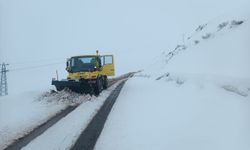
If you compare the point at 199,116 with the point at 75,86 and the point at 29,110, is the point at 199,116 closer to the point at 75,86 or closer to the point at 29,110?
the point at 29,110

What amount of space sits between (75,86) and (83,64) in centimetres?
262

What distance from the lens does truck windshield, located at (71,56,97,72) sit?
30047 mm

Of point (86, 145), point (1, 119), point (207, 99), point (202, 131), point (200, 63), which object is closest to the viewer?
point (202, 131)

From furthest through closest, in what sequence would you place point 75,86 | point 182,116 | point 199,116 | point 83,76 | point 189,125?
1. point 83,76
2. point 75,86
3. point 182,116
4. point 199,116
5. point 189,125

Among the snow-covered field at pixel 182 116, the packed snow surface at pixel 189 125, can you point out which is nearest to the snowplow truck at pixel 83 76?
the snow-covered field at pixel 182 116

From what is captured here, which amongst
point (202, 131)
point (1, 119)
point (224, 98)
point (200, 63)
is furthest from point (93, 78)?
point (202, 131)

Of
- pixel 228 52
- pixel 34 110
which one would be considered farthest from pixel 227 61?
pixel 34 110

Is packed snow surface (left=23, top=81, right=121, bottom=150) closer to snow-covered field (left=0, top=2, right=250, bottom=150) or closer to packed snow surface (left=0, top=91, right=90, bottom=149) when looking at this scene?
snow-covered field (left=0, top=2, right=250, bottom=150)

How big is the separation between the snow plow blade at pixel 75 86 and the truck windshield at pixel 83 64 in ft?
5.32

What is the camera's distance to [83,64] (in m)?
30.3

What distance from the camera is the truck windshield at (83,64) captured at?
1183 inches

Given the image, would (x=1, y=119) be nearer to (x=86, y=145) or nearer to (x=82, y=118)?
(x=82, y=118)

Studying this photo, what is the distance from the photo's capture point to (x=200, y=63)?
2480cm

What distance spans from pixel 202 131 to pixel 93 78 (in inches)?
724
